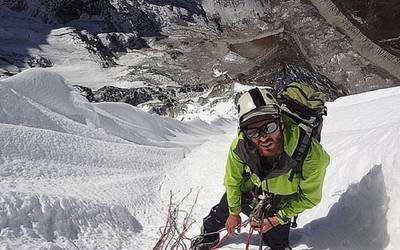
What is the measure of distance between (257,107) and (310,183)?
887mm

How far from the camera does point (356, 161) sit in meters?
5.68

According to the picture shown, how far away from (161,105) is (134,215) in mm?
25827

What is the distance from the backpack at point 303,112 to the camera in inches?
159

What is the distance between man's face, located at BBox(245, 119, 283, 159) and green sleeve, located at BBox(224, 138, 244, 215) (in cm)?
39

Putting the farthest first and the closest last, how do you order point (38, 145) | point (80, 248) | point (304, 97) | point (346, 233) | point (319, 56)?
1. point (319, 56)
2. point (38, 145)
3. point (80, 248)
4. point (346, 233)
5. point (304, 97)

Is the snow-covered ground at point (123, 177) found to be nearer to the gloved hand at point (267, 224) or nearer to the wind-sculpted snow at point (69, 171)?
the wind-sculpted snow at point (69, 171)

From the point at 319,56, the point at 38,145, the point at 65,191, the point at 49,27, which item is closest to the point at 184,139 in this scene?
the point at 38,145

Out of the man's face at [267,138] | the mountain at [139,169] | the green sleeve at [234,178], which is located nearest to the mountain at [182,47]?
the mountain at [139,169]

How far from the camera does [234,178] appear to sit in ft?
14.7

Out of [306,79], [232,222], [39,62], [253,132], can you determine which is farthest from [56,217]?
[39,62]

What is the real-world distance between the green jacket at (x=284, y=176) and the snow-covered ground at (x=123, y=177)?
875 mm

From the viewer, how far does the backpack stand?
13.3 ft

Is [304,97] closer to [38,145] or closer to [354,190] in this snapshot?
[354,190]

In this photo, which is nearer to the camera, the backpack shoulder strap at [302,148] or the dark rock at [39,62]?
the backpack shoulder strap at [302,148]
